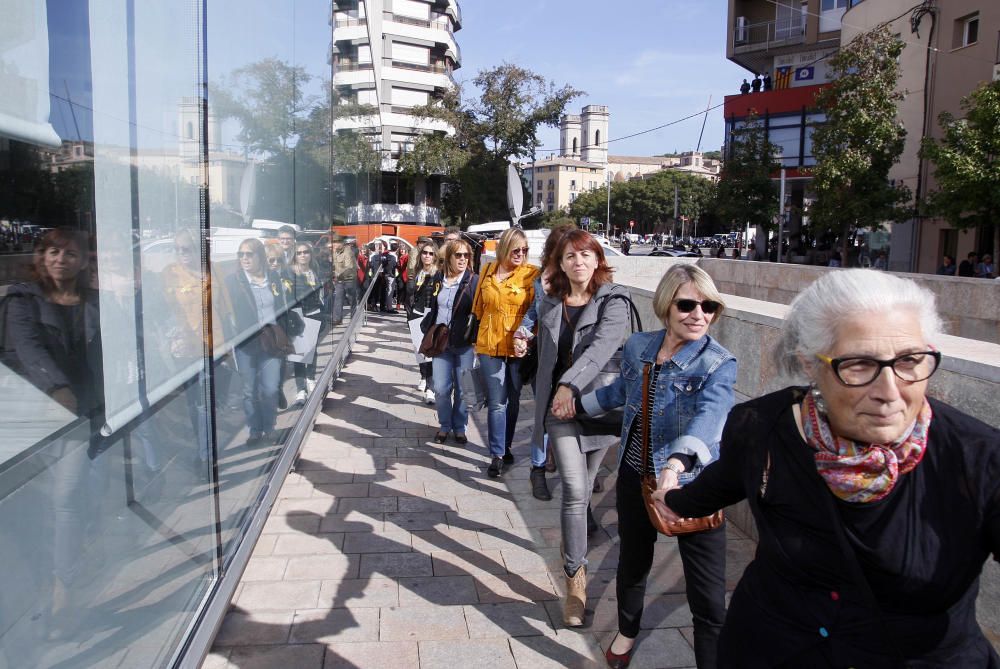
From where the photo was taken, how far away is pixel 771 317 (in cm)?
442

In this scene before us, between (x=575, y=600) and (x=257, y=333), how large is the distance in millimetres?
2219

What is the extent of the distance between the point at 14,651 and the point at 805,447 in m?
1.72

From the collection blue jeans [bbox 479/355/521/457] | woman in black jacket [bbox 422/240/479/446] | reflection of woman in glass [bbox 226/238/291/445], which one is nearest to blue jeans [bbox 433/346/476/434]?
woman in black jacket [bbox 422/240/479/446]

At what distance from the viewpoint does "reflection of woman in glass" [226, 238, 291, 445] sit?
4129 mm

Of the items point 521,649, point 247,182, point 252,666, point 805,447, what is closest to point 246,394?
point 247,182

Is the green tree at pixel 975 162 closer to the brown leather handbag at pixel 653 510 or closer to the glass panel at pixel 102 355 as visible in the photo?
the brown leather handbag at pixel 653 510

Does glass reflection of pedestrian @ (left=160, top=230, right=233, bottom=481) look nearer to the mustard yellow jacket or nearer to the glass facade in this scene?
the glass facade

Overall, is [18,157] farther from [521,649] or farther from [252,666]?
[521,649]

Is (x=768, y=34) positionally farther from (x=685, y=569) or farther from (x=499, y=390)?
(x=685, y=569)

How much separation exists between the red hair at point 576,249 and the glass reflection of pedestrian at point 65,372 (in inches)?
105

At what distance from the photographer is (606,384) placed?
13.9 ft

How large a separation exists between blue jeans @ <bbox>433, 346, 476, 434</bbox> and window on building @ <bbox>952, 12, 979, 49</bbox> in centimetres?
2427

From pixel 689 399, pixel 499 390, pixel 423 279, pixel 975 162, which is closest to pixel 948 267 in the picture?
pixel 975 162

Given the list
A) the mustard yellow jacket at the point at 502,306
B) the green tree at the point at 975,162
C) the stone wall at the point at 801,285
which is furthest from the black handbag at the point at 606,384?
the green tree at the point at 975,162
